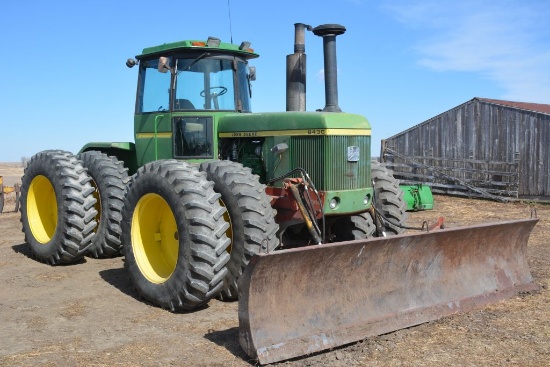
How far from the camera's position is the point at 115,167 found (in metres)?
7.60

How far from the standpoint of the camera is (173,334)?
15.9 feet

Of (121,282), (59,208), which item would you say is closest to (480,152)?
(59,208)

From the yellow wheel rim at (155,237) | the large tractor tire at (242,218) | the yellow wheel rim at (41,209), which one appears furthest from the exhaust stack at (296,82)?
the yellow wheel rim at (41,209)

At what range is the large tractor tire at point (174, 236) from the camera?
5.21m

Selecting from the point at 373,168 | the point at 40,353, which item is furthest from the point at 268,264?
the point at 373,168

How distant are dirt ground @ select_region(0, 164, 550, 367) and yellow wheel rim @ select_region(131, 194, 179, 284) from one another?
38cm

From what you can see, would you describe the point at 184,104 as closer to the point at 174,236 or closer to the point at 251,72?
the point at 251,72

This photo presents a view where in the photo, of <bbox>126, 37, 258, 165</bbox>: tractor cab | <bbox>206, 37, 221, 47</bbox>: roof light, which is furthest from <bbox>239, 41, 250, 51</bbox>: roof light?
<bbox>206, 37, 221, 47</bbox>: roof light

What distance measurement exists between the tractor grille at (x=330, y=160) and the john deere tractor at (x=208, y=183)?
1cm

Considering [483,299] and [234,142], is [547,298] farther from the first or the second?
[234,142]

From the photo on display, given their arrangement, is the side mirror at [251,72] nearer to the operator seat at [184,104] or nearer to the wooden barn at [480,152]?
the operator seat at [184,104]

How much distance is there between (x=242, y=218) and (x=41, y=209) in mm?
4036

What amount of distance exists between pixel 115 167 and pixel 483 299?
4.61m

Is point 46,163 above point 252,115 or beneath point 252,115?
beneath
